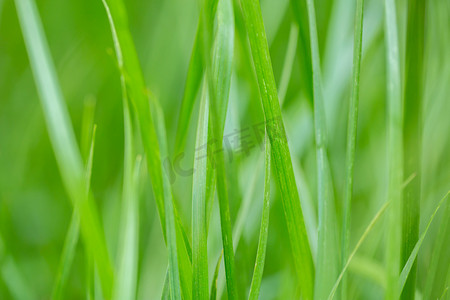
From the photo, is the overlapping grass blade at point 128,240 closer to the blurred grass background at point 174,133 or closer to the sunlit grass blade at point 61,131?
the sunlit grass blade at point 61,131

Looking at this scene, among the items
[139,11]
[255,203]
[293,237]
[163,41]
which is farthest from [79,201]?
[139,11]

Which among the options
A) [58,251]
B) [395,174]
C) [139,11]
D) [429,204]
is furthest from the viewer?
[139,11]

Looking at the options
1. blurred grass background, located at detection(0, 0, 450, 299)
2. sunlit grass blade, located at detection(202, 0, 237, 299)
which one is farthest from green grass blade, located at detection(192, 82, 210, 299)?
blurred grass background, located at detection(0, 0, 450, 299)

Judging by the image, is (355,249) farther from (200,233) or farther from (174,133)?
(174,133)

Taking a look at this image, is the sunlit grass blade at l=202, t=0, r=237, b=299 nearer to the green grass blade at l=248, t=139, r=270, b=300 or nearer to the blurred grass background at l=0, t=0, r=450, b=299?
the green grass blade at l=248, t=139, r=270, b=300

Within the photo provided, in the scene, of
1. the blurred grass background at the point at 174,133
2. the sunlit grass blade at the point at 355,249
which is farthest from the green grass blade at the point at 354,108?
the blurred grass background at the point at 174,133

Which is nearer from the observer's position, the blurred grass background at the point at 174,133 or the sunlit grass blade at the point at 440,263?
the sunlit grass blade at the point at 440,263

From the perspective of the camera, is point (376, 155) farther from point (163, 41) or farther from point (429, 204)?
point (163, 41)
